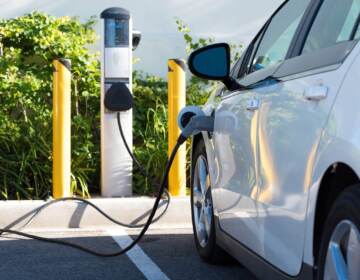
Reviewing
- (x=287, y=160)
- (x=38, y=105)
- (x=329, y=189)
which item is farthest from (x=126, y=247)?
(x=329, y=189)

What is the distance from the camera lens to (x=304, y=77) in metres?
3.38

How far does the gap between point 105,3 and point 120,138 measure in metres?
3.11

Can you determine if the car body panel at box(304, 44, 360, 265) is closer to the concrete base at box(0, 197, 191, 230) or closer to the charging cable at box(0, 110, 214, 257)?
the charging cable at box(0, 110, 214, 257)

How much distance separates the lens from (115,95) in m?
7.25

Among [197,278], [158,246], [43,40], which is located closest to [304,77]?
[197,278]

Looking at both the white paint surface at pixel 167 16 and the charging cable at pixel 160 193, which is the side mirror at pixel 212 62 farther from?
the white paint surface at pixel 167 16

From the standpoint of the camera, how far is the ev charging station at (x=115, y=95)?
7246 millimetres

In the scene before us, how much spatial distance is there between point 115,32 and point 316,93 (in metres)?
4.30

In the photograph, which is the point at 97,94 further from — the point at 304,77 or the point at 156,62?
the point at 304,77

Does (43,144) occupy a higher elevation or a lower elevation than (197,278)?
higher

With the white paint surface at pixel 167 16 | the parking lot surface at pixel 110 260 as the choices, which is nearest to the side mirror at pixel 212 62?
the parking lot surface at pixel 110 260

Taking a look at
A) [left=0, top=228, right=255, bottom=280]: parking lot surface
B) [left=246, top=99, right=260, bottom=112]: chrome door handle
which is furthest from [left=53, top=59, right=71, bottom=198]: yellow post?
[left=246, top=99, right=260, bottom=112]: chrome door handle

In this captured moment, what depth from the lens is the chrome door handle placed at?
396cm

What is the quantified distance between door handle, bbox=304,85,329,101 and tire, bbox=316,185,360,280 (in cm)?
39
